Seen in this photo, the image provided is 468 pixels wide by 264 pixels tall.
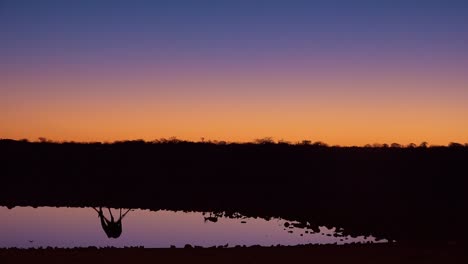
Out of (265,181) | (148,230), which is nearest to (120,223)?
(148,230)

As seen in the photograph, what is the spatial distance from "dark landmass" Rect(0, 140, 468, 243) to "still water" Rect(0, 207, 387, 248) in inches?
99.1

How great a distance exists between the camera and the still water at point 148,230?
25.1 meters

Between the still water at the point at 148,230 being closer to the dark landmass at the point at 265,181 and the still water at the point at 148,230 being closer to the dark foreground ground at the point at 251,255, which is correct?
the dark landmass at the point at 265,181

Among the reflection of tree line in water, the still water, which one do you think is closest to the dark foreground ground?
the reflection of tree line in water

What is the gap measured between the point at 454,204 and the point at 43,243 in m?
27.0

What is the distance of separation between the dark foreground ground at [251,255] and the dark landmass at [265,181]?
11861 millimetres

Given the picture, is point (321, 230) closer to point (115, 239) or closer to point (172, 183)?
point (115, 239)

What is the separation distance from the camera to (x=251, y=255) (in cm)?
1529

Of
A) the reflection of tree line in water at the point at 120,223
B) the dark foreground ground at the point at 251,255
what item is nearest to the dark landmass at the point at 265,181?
the reflection of tree line in water at the point at 120,223

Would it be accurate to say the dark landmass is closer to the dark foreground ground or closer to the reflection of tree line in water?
the reflection of tree line in water

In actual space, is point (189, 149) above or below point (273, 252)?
above

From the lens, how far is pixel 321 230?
3136cm

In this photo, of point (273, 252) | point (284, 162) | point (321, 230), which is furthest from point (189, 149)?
point (273, 252)

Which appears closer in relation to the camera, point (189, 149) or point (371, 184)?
point (371, 184)
